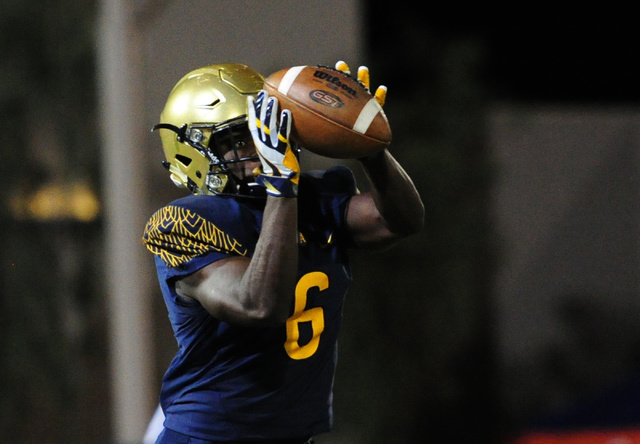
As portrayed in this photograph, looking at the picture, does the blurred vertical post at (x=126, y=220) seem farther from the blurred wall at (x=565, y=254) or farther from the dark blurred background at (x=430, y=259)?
the blurred wall at (x=565, y=254)

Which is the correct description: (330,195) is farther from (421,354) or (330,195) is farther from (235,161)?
(421,354)

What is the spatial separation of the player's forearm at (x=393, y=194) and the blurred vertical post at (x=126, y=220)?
253 cm

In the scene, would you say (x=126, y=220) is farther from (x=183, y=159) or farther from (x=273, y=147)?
(x=273, y=147)

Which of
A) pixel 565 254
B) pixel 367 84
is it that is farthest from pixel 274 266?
pixel 565 254

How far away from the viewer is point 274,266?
1.93m

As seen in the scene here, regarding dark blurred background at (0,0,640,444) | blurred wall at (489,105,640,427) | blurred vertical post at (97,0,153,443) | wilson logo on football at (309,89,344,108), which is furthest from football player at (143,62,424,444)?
blurred wall at (489,105,640,427)

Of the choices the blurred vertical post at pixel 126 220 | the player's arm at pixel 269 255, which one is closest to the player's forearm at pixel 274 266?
the player's arm at pixel 269 255

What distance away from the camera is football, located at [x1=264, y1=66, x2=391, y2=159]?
6.84 feet

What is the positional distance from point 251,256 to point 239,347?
0.23 m

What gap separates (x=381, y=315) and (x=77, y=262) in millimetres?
2133

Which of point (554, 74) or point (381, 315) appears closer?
point (381, 315)

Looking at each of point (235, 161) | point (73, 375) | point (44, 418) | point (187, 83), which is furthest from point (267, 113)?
point (44, 418)

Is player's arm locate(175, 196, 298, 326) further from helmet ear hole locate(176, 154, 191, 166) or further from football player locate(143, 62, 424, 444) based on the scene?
helmet ear hole locate(176, 154, 191, 166)

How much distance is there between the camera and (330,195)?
2.42 m
